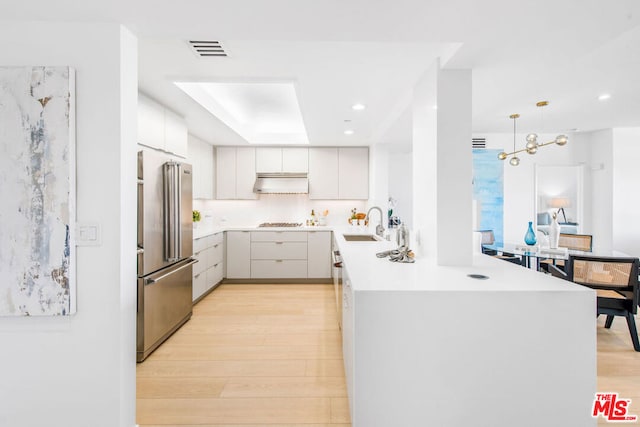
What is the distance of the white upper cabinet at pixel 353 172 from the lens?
5.35 m

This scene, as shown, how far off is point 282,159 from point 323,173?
765 mm

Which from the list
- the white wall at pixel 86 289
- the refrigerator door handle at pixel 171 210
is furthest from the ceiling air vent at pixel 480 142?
the white wall at pixel 86 289

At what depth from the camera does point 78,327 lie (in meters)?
1.57

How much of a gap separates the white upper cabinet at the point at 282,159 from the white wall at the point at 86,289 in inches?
146

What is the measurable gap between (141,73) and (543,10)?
2.73 metres

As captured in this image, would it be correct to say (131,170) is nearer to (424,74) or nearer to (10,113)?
(10,113)

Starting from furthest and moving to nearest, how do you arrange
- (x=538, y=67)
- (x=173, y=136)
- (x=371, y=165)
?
(x=371, y=165) < (x=173, y=136) < (x=538, y=67)

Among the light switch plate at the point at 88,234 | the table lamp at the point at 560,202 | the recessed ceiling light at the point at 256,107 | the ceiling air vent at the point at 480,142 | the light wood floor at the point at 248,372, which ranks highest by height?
the recessed ceiling light at the point at 256,107

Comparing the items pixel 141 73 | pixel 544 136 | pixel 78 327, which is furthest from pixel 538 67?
pixel 544 136

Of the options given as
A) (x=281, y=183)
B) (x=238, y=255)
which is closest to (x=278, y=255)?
(x=238, y=255)

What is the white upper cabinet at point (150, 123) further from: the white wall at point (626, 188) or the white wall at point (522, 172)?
the white wall at point (626, 188)

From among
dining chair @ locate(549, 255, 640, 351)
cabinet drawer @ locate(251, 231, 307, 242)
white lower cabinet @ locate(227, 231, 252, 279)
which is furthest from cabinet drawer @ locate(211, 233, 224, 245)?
dining chair @ locate(549, 255, 640, 351)

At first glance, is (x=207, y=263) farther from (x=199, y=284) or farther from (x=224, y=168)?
(x=224, y=168)

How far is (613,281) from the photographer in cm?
269
